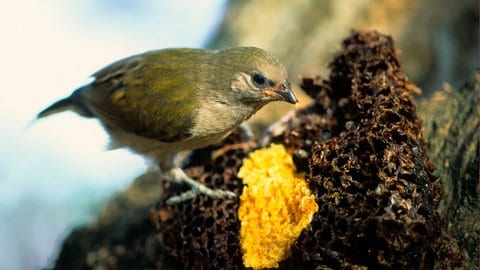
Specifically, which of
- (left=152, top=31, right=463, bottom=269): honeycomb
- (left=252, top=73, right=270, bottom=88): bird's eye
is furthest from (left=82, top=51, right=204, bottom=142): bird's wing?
(left=252, top=73, right=270, bottom=88): bird's eye

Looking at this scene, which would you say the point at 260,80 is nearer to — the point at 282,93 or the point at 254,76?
the point at 254,76

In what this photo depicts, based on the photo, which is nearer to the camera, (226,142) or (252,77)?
(252,77)

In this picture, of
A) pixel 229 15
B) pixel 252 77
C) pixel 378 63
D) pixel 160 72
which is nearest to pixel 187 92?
pixel 160 72

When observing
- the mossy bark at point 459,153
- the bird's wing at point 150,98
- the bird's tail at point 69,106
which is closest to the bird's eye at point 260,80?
the bird's wing at point 150,98

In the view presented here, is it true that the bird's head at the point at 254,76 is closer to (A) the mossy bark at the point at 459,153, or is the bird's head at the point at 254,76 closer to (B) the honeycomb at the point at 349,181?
(B) the honeycomb at the point at 349,181

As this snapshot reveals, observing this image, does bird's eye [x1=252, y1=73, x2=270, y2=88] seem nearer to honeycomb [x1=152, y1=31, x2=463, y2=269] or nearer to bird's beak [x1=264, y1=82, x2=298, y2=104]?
bird's beak [x1=264, y1=82, x2=298, y2=104]

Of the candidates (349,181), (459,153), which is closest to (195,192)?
(349,181)

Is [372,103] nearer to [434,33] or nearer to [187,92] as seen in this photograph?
[187,92]
